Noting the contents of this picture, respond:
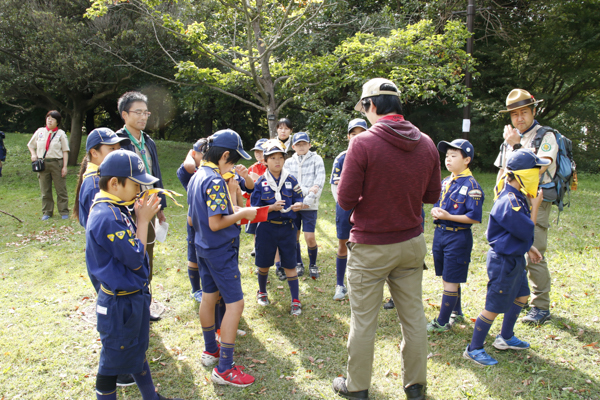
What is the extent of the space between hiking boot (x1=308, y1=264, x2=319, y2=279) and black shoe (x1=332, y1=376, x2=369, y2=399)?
2436 millimetres

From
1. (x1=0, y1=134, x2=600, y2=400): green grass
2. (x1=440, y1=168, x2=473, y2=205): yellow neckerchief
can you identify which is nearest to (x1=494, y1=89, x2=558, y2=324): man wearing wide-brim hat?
(x1=0, y1=134, x2=600, y2=400): green grass

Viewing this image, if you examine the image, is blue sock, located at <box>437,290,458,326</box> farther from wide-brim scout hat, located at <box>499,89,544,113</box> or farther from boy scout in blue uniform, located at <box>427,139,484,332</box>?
wide-brim scout hat, located at <box>499,89,544,113</box>

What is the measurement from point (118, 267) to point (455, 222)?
3.09 meters

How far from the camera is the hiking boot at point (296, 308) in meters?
4.50

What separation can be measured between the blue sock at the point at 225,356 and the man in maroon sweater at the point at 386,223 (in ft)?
3.29

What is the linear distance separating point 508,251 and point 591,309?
2.08m

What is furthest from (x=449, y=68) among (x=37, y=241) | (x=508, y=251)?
(x=37, y=241)

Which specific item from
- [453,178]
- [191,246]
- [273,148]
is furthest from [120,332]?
[453,178]

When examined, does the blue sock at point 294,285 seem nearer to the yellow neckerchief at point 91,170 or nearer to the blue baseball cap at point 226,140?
the blue baseball cap at point 226,140

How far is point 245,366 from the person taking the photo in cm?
354

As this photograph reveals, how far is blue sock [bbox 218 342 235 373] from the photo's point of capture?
324 centimetres

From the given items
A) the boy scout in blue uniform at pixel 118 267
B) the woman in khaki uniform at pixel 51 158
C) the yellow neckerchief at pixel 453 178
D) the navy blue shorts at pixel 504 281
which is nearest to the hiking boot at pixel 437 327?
the navy blue shorts at pixel 504 281

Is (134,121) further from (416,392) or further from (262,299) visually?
(416,392)

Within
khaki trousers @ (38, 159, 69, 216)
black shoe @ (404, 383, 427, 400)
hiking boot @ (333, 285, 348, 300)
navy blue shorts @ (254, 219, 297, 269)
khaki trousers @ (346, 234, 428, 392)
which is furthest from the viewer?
khaki trousers @ (38, 159, 69, 216)
